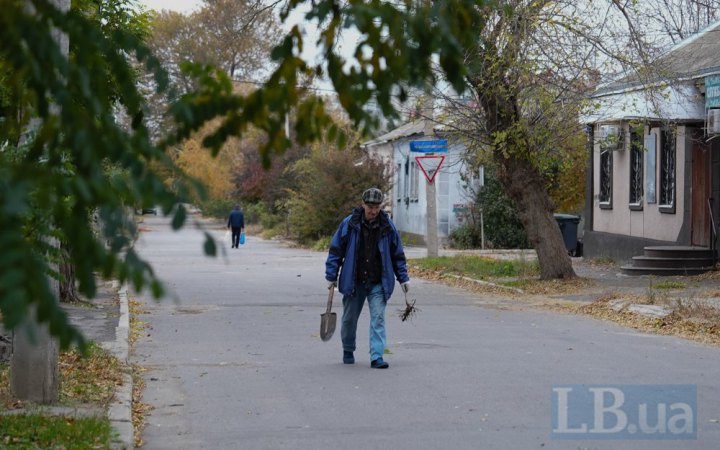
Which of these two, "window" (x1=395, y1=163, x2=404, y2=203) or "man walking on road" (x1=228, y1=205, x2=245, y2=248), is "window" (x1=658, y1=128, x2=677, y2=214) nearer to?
"man walking on road" (x1=228, y1=205, x2=245, y2=248)

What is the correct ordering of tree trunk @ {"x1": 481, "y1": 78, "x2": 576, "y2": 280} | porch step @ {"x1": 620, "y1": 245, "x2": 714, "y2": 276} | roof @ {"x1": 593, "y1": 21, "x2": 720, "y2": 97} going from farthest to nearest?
porch step @ {"x1": 620, "y1": 245, "x2": 714, "y2": 276}
tree trunk @ {"x1": 481, "y1": 78, "x2": 576, "y2": 280}
roof @ {"x1": 593, "y1": 21, "x2": 720, "y2": 97}

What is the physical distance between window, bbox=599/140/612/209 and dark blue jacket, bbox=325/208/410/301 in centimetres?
2010

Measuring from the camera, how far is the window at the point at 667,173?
27.0 m

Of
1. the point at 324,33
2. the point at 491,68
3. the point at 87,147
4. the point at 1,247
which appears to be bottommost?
the point at 1,247

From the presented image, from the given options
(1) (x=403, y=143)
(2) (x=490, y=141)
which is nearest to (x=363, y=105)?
(2) (x=490, y=141)

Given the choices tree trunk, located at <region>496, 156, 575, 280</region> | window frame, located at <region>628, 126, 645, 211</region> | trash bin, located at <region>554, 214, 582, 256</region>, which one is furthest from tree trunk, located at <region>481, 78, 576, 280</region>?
trash bin, located at <region>554, 214, 582, 256</region>

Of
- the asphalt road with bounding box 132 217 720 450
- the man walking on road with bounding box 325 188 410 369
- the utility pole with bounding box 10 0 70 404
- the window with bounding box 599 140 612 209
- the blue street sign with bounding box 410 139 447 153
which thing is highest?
the blue street sign with bounding box 410 139 447 153

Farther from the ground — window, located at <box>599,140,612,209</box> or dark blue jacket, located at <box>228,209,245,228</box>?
window, located at <box>599,140,612,209</box>

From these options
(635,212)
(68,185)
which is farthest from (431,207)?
(68,185)

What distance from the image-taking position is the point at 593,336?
1483cm

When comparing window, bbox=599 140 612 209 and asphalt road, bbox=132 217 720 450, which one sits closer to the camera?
asphalt road, bbox=132 217 720 450

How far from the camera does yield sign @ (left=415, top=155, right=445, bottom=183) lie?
96.1 feet

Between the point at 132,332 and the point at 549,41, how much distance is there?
956 cm

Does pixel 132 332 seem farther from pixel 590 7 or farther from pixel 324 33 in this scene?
pixel 324 33
